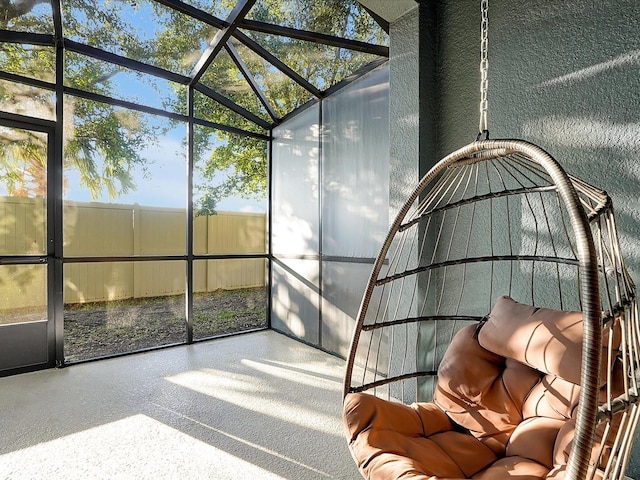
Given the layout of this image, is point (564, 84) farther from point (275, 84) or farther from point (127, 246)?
point (127, 246)

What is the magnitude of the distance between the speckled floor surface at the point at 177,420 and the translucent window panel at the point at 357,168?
47.5 inches

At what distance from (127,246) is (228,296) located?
1222 mm

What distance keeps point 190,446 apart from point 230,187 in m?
2.93

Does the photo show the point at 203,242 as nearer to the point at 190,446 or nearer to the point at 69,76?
the point at 69,76

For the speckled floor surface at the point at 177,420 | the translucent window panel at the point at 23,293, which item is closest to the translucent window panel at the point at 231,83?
the translucent window panel at the point at 23,293

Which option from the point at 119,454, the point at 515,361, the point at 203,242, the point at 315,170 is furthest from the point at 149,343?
the point at 515,361

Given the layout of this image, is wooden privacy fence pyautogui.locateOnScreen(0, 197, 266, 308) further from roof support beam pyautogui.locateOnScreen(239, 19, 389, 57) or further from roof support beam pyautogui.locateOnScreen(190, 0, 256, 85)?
roof support beam pyautogui.locateOnScreen(239, 19, 389, 57)

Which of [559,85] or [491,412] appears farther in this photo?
[559,85]

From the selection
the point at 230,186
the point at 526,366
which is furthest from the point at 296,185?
the point at 526,366

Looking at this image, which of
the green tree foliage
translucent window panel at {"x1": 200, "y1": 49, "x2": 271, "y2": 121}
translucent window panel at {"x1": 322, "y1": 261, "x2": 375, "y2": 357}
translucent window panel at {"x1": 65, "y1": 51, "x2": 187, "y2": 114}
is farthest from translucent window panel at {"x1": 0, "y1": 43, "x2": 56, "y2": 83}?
translucent window panel at {"x1": 322, "y1": 261, "x2": 375, "y2": 357}

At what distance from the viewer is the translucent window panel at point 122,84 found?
3516 mm

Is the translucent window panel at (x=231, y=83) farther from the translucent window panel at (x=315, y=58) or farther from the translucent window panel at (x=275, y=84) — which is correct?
the translucent window panel at (x=315, y=58)

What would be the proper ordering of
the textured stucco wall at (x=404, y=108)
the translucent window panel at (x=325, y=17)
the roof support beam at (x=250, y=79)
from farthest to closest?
the roof support beam at (x=250, y=79) < the translucent window panel at (x=325, y=17) < the textured stucco wall at (x=404, y=108)

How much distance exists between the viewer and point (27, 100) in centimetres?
330
